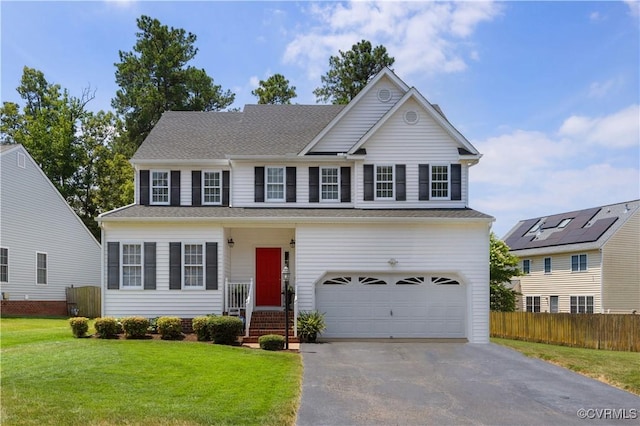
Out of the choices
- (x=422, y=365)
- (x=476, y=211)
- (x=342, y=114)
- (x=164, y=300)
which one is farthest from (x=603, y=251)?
(x=164, y=300)

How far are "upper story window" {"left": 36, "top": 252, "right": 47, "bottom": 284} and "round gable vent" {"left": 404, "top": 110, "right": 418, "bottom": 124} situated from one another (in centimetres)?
1889

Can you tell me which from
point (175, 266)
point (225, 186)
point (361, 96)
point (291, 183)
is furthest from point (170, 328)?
point (361, 96)

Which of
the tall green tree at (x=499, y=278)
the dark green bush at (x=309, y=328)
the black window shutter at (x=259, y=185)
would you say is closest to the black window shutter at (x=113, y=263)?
the black window shutter at (x=259, y=185)

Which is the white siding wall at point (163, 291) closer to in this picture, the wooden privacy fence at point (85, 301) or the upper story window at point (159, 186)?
the upper story window at point (159, 186)

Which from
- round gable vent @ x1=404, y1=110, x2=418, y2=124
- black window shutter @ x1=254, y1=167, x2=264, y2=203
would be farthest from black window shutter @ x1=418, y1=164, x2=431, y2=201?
black window shutter @ x1=254, y1=167, x2=264, y2=203

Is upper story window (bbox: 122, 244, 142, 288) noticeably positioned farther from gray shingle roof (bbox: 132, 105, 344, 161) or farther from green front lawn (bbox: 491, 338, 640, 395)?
green front lawn (bbox: 491, 338, 640, 395)

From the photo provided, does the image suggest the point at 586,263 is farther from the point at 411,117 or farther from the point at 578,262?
the point at 411,117

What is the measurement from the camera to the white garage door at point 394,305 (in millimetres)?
21062

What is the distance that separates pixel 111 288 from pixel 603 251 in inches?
1036

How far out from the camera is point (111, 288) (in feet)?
67.7

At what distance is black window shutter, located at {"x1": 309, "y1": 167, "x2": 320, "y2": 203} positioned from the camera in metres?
22.7

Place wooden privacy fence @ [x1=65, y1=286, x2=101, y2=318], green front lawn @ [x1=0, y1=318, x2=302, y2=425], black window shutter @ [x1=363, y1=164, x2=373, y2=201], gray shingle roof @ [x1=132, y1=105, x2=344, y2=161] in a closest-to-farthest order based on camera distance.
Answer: green front lawn @ [x1=0, y1=318, x2=302, y2=425], black window shutter @ [x1=363, y1=164, x2=373, y2=201], gray shingle roof @ [x1=132, y1=105, x2=344, y2=161], wooden privacy fence @ [x1=65, y1=286, x2=101, y2=318]

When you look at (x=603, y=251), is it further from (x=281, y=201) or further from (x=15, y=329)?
(x=15, y=329)

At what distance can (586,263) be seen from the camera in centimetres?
3494
